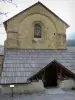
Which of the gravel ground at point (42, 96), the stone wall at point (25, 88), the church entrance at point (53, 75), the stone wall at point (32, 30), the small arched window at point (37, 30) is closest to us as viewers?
the gravel ground at point (42, 96)

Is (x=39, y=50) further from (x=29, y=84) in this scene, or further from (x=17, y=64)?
(x=29, y=84)

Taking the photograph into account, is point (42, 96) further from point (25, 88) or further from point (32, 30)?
point (32, 30)

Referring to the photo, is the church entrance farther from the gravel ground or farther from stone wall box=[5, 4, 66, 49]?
stone wall box=[5, 4, 66, 49]

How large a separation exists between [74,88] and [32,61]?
155 inches

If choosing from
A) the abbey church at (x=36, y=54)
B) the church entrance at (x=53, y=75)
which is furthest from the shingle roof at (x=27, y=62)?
the church entrance at (x=53, y=75)

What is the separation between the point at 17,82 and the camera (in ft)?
52.8

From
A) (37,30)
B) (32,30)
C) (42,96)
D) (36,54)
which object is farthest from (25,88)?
(37,30)

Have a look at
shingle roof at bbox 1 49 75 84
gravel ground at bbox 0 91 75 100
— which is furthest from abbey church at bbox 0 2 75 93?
gravel ground at bbox 0 91 75 100

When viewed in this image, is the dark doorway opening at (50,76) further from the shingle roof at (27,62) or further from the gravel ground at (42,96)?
the gravel ground at (42,96)

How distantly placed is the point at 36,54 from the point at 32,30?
2897 mm

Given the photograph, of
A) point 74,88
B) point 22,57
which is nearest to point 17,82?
point 22,57

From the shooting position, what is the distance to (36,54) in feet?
64.6

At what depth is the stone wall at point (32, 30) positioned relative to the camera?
21.3 meters

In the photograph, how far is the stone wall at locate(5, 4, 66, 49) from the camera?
69.8 ft
